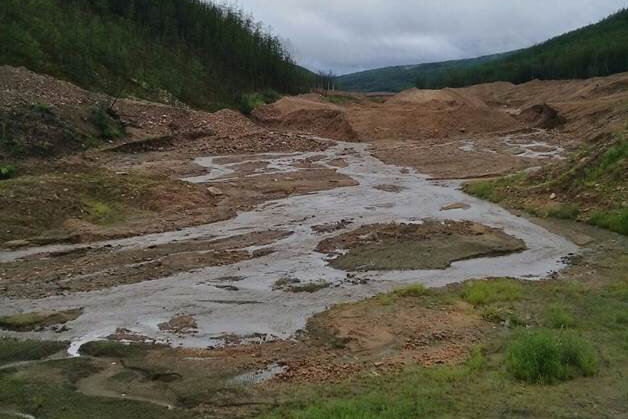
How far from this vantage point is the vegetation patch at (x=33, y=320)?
10.0m

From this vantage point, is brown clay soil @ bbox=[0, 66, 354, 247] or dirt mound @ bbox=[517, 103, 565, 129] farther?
dirt mound @ bbox=[517, 103, 565, 129]

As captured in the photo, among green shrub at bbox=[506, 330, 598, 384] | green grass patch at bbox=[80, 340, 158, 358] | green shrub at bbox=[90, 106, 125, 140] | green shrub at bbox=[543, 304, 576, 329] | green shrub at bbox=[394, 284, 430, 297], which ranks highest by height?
green shrub at bbox=[90, 106, 125, 140]

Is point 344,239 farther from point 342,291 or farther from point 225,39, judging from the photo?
point 225,39

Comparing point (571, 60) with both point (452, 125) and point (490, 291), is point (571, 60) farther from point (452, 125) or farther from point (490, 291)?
point (490, 291)

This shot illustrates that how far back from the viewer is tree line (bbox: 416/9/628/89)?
7906 centimetres

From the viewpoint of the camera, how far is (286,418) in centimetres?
670

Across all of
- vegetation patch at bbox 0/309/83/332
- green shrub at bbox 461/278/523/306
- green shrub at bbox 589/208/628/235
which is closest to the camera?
vegetation patch at bbox 0/309/83/332

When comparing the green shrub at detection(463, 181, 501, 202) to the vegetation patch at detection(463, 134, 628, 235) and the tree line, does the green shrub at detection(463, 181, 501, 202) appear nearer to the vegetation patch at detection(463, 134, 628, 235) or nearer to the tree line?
the vegetation patch at detection(463, 134, 628, 235)

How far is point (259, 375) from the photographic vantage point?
802 cm

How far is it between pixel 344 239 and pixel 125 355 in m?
8.04

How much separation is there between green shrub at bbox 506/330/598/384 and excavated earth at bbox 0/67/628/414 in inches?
39.8

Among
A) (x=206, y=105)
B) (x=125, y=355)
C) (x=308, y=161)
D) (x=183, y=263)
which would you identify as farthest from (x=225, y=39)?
(x=125, y=355)

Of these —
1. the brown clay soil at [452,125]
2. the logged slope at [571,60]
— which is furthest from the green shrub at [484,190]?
the logged slope at [571,60]

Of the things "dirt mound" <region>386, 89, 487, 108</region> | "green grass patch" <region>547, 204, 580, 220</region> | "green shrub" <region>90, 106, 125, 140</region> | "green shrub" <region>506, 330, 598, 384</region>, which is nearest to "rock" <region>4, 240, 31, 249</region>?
"green shrub" <region>506, 330, 598, 384</region>
